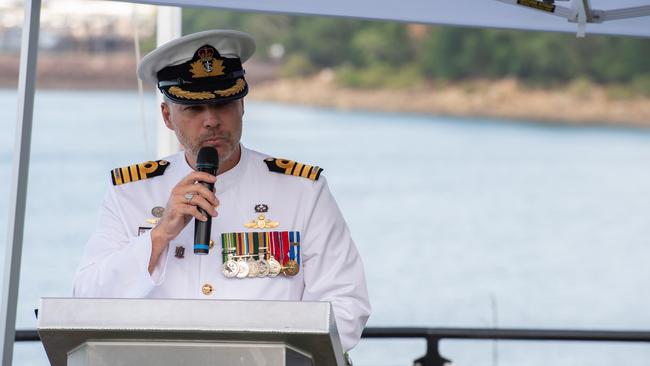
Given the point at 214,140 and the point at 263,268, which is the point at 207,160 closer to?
the point at 214,140

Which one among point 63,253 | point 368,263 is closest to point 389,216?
point 368,263

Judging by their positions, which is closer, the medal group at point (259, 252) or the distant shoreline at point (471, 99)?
the medal group at point (259, 252)

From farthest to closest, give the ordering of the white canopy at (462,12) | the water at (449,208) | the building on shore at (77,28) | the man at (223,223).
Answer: the building on shore at (77,28)
the water at (449,208)
the white canopy at (462,12)
the man at (223,223)

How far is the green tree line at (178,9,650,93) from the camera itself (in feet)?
70.6

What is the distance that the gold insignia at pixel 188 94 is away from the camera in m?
2.74

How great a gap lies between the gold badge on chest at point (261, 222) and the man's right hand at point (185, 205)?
38cm

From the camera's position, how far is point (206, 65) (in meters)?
2.83

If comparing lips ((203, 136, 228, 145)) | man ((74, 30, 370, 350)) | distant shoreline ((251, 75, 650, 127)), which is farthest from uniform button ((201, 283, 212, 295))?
distant shoreline ((251, 75, 650, 127))

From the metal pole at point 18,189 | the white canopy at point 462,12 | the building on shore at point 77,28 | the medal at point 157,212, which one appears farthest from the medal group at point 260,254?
the building on shore at point 77,28

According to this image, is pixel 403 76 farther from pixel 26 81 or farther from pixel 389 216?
pixel 26 81

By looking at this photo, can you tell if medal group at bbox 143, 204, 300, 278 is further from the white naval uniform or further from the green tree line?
the green tree line

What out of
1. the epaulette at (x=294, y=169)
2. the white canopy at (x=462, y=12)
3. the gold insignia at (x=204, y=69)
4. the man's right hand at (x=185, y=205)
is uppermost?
the white canopy at (x=462, y=12)

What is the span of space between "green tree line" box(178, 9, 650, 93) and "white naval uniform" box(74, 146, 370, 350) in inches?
715

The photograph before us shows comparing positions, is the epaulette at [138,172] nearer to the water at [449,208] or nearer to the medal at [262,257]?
the medal at [262,257]
